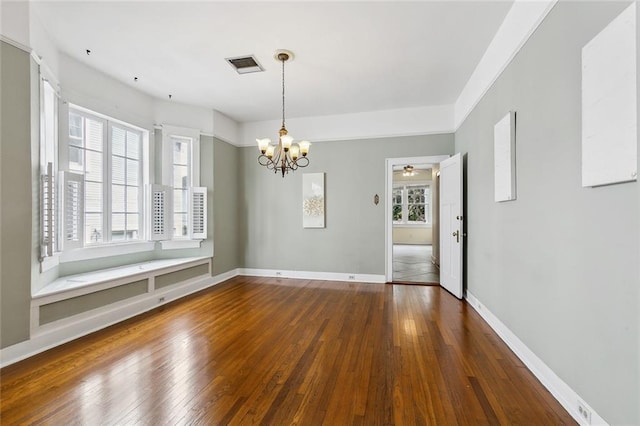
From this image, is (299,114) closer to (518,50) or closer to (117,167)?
(117,167)

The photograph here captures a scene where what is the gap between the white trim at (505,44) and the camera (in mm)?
2166

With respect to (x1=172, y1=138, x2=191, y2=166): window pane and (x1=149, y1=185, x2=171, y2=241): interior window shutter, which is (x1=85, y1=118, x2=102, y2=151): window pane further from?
(x1=172, y1=138, x2=191, y2=166): window pane

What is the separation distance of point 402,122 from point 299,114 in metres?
1.97

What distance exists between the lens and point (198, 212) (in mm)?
4828

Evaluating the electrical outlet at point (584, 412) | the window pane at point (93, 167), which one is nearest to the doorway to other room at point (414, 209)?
the electrical outlet at point (584, 412)

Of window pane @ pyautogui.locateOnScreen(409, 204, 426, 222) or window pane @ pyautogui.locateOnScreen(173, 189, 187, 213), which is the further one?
window pane @ pyautogui.locateOnScreen(409, 204, 426, 222)

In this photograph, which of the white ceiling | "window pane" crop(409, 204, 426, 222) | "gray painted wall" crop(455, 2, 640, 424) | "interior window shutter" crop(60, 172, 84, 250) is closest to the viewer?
"gray painted wall" crop(455, 2, 640, 424)

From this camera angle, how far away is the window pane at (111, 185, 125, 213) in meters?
3.96

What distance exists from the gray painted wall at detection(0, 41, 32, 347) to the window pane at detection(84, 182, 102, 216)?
108 centimetres

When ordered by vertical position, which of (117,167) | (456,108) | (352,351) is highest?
(456,108)

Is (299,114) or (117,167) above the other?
(299,114)

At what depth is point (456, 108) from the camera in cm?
473

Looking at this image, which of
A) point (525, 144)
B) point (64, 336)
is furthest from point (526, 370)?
point (64, 336)

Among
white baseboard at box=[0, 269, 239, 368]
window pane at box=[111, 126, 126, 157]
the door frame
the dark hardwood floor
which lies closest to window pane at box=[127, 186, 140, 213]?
window pane at box=[111, 126, 126, 157]
